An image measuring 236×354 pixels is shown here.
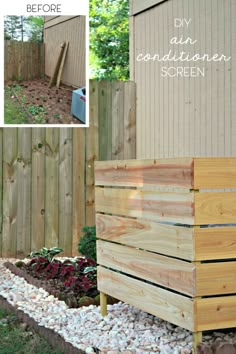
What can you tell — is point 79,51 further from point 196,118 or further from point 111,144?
point 196,118

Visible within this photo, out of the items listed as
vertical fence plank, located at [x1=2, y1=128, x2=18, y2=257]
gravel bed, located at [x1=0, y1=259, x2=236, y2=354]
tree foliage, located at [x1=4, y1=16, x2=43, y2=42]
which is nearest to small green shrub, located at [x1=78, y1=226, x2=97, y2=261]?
gravel bed, located at [x1=0, y1=259, x2=236, y2=354]

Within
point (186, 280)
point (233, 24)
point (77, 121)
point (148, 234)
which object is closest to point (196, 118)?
point (233, 24)

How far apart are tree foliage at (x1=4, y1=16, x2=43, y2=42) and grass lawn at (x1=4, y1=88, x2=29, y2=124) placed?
2.33m

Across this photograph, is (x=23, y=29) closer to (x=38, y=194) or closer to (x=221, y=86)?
(x=38, y=194)

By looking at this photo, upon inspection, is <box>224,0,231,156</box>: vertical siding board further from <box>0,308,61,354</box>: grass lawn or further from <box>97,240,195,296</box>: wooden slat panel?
<box>0,308,61,354</box>: grass lawn

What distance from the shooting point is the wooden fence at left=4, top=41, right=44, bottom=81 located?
Result: 8562 millimetres

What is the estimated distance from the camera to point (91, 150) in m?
6.97

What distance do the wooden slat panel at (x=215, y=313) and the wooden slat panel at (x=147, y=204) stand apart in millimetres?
390

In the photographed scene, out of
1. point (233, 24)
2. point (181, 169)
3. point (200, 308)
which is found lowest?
point (200, 308)

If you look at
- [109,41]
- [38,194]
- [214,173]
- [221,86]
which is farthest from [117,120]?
[109,41]

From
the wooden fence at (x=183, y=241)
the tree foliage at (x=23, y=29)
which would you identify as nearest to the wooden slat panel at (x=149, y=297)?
the wooden fence at (x=183, y=241)

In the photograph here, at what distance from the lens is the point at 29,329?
398cm

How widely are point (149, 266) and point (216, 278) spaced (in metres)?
0.51

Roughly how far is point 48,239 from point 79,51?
105 inches
